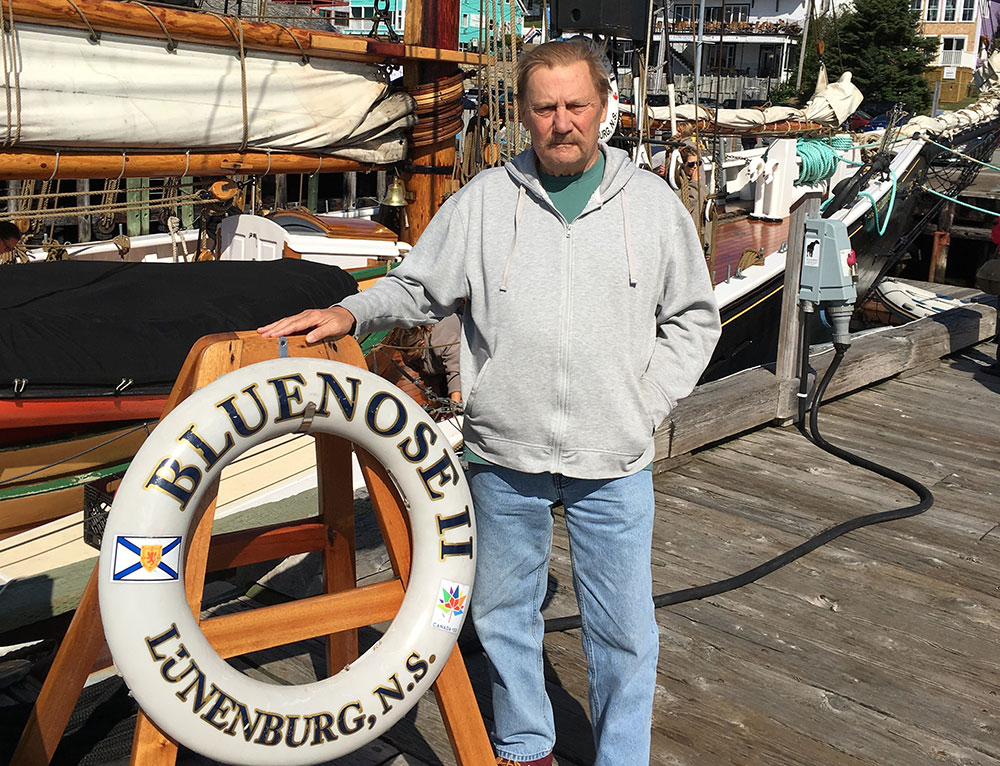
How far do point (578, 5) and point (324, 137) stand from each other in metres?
2.98

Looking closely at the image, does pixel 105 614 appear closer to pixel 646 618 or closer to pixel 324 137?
pixel 646 618

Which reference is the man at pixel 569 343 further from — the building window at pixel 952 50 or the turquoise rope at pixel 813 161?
the building window at pixel 952 50

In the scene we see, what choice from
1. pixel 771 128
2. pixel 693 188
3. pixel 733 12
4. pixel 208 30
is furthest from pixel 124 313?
pixel 733 12

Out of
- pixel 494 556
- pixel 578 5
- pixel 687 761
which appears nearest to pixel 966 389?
pixel 578 5

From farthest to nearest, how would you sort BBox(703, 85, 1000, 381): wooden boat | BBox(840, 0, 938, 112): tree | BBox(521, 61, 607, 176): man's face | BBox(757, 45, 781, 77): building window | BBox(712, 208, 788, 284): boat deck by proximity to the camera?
BBox(757, 45, 781, 77): building window
BBox(840, 0, 938, 112): tree
BBox(712, 208, 788, 284): boat deck
BBox(703, 85, 1000, 381): wooden boat
BBox(521, 61, 607, 176): man's face

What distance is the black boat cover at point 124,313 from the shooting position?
12.3 feet

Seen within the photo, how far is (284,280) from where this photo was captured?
15.0 feet

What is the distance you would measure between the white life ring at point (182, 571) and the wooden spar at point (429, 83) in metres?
4.28

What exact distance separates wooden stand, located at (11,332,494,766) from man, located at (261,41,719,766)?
0.44ft

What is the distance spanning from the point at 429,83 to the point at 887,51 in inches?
1473

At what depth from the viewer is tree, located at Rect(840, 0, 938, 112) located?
1519 inches

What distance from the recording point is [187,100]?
215 inches

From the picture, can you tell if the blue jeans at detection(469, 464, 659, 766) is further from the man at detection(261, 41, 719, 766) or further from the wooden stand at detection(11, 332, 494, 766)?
the wooden stand at detection(11, 332, 494, 766)

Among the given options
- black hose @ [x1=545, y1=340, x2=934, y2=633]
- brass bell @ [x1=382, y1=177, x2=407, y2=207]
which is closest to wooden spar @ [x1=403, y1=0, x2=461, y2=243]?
brass bell @ [x1=382, y1=177, x2=407, y2=207]
